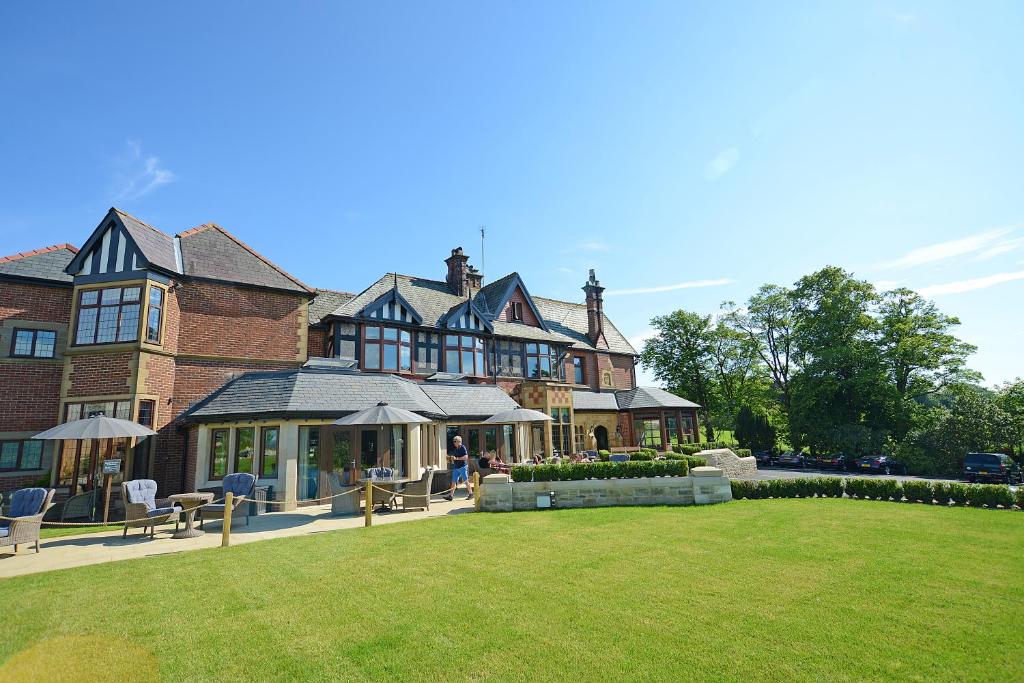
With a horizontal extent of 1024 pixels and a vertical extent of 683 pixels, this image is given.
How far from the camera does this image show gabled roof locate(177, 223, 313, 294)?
64.8ft

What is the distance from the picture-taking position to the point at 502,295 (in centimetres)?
3369

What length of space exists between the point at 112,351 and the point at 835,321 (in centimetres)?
4585

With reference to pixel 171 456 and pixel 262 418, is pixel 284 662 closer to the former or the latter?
pixel 262 418

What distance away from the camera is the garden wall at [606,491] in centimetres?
1432

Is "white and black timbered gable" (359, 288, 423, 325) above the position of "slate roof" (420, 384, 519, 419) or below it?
above

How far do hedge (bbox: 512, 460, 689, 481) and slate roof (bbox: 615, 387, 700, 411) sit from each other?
20.6 meters

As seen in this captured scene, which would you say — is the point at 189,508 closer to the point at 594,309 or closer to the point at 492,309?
the point at 492,309

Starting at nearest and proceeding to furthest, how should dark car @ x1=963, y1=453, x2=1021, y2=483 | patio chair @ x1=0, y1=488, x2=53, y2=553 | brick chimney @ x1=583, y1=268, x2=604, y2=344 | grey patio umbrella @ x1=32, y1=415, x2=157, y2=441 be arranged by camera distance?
patio chair @ x1=0, y1=488, x2=53, y2=553 → grey patio umbrella @ x1=32, y1=415, x2=157, y2=441 → dark car @ x1=963, y1=453, x2=1021, y2=483 → brick chimney @ x1=583, y1=268, x2=604, y2=344

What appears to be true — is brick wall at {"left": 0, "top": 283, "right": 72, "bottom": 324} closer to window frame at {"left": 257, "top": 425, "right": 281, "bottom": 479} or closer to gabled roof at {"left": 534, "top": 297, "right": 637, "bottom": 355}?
window frame at {"left": 257, "top": 425, "right": 281, "bottom": 479}

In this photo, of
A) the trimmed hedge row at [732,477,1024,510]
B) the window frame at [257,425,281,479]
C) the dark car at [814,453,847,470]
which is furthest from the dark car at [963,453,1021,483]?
the window frame at [257,425,281,479]

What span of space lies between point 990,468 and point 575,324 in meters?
26.2

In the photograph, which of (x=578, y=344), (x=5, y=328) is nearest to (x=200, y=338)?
(x=5, y=328)

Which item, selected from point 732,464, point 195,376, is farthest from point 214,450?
point 732,464

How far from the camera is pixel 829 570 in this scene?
7902 millimetres
